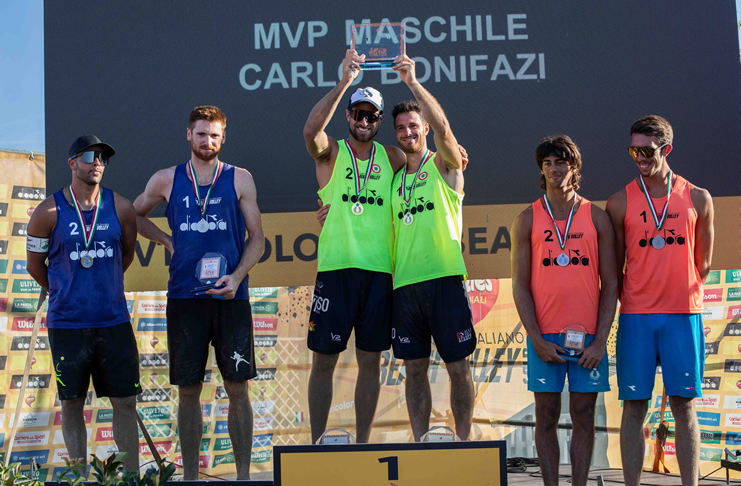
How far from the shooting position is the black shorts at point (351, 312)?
2961 millimetres

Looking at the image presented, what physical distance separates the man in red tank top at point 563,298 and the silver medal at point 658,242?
18 cm

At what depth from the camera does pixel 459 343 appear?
9.45ft

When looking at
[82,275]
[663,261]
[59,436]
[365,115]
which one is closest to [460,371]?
[663,261]

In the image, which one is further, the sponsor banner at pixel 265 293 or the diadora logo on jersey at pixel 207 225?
the sponsor banner at pixel 265 293

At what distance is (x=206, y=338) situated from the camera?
297 centimetres

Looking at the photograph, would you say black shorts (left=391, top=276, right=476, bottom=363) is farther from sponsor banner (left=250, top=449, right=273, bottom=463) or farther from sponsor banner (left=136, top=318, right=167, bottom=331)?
sponsor banner (left=136, top=318, right=167, bottom=331)

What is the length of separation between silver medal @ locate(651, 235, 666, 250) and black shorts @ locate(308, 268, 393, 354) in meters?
1.24

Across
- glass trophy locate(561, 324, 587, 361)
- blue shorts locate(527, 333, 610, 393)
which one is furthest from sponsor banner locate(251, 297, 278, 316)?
glass trophy locate(561, 324, 587, 361)

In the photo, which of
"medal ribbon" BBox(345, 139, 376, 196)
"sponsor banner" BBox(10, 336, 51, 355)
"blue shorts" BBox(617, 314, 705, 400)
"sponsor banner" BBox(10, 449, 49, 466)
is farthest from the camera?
"sponsor banner" BBox(10, 336, 51, 355)

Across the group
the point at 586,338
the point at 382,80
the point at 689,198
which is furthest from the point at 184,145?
the point at 689,198

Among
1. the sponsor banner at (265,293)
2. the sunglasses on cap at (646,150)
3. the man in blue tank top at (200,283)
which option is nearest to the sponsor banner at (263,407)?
the sponsor banner at (265,293)

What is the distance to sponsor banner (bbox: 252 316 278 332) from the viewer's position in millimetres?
4391

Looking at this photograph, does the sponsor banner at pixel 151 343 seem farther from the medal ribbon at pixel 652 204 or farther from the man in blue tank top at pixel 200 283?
the medal ribbon at pixel 652 204

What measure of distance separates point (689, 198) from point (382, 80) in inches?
72.9
